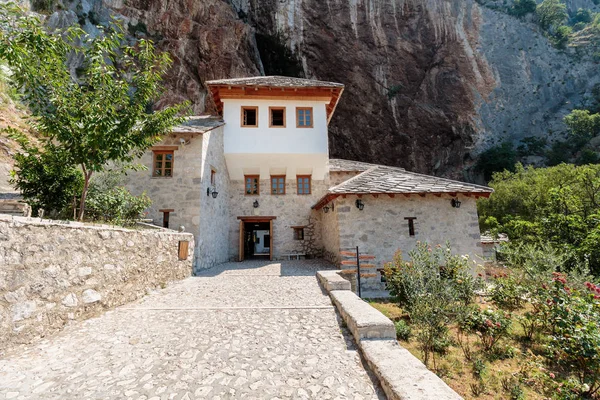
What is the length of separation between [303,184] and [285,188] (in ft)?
3.02

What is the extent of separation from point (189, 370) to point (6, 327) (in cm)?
194

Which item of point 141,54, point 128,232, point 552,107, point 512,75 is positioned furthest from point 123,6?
point 552,107

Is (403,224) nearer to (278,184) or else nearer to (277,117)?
(278,184)

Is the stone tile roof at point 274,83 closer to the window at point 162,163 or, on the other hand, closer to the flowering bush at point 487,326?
the window at point 162,163

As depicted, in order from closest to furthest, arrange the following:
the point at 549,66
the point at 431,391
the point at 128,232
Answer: the point at 431,391 → the point at 128,232 → the point at 549,66

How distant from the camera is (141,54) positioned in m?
6.18

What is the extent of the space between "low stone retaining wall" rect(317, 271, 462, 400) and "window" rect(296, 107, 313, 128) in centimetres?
943

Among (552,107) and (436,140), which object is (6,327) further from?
(552,107)

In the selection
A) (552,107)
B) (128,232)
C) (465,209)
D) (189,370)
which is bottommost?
(189,370)

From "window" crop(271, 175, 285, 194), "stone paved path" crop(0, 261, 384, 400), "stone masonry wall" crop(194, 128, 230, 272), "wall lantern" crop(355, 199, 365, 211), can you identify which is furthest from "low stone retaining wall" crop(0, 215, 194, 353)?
"window" crop(271, 175, 285, 194)

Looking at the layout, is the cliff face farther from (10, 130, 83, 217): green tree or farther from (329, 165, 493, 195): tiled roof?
(10, 130, 83, 217): green tree

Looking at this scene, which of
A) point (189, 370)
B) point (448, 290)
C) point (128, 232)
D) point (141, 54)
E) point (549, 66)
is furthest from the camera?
point (549, 66)

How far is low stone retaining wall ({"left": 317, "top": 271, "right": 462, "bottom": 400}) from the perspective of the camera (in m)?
2.05

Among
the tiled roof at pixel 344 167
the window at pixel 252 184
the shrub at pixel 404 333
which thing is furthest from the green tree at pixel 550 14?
the shrub at pixel 404 333
